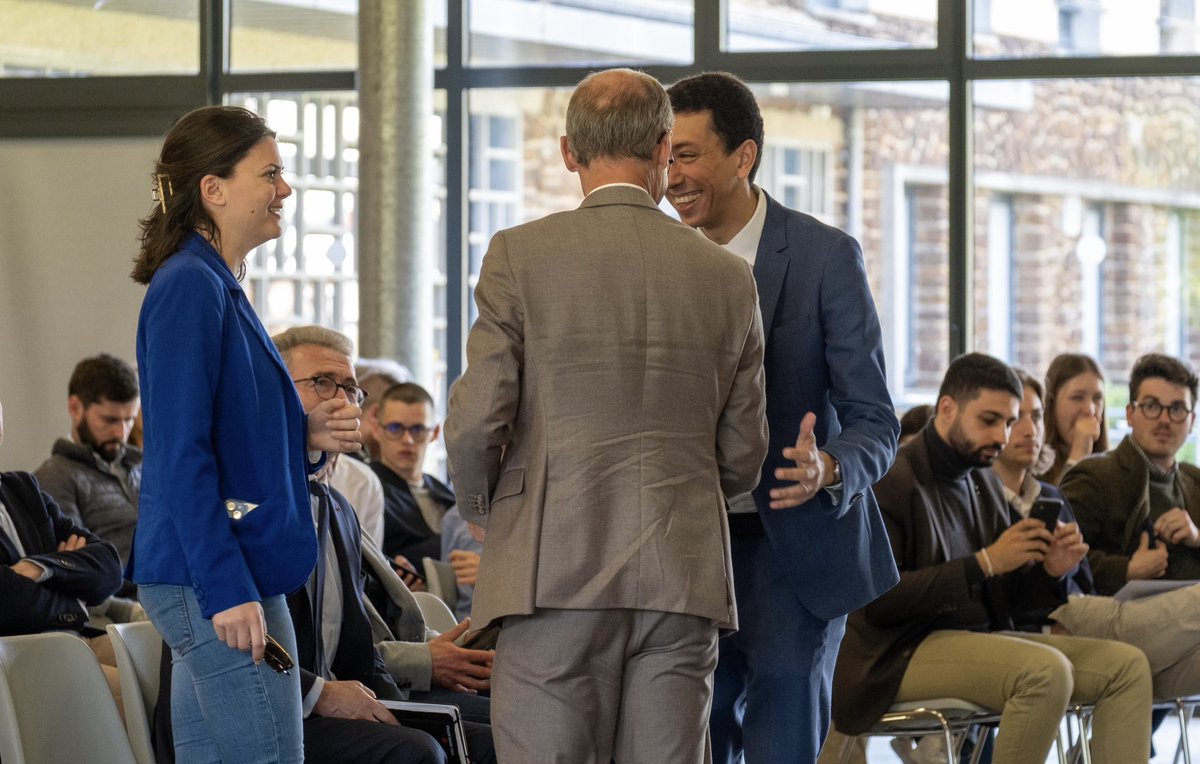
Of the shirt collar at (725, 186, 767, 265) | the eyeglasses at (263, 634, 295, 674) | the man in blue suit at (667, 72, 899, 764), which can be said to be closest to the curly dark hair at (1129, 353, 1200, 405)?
the man in blue suit at (667, 72, 899, 764)

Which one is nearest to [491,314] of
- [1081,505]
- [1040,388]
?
[1081,505]

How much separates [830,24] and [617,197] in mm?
5311

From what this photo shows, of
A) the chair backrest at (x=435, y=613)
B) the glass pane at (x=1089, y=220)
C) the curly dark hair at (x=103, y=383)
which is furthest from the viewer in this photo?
the glass pane at (x=1089, y=220)

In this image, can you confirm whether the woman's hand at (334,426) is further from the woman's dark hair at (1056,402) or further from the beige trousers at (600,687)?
the woman's dark hair at (1056,402)

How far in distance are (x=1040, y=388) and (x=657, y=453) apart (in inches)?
136

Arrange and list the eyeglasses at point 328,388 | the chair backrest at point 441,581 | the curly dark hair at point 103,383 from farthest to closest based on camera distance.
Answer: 1. the curly dark hair at point 103,383
2. the chair backrest at point 441,581
3. the eyeglasses at point 328,388

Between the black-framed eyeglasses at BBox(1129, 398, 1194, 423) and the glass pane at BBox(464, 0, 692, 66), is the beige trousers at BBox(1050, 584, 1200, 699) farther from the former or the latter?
the glass pane at BBox(464, 0, 692, 66)

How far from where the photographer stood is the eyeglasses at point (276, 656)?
2.25 m

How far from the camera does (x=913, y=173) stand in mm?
7207

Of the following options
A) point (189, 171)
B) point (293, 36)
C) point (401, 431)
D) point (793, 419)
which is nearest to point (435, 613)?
point (401, 431)

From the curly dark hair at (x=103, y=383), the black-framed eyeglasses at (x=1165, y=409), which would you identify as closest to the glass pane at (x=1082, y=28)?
the black-framed eyeglasses at (x=1165, y=409)

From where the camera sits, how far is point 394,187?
718 cm

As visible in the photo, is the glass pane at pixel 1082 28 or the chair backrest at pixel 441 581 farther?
the glass pane at pixel 1082 28

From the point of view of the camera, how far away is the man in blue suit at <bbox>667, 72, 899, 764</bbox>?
266 cm
